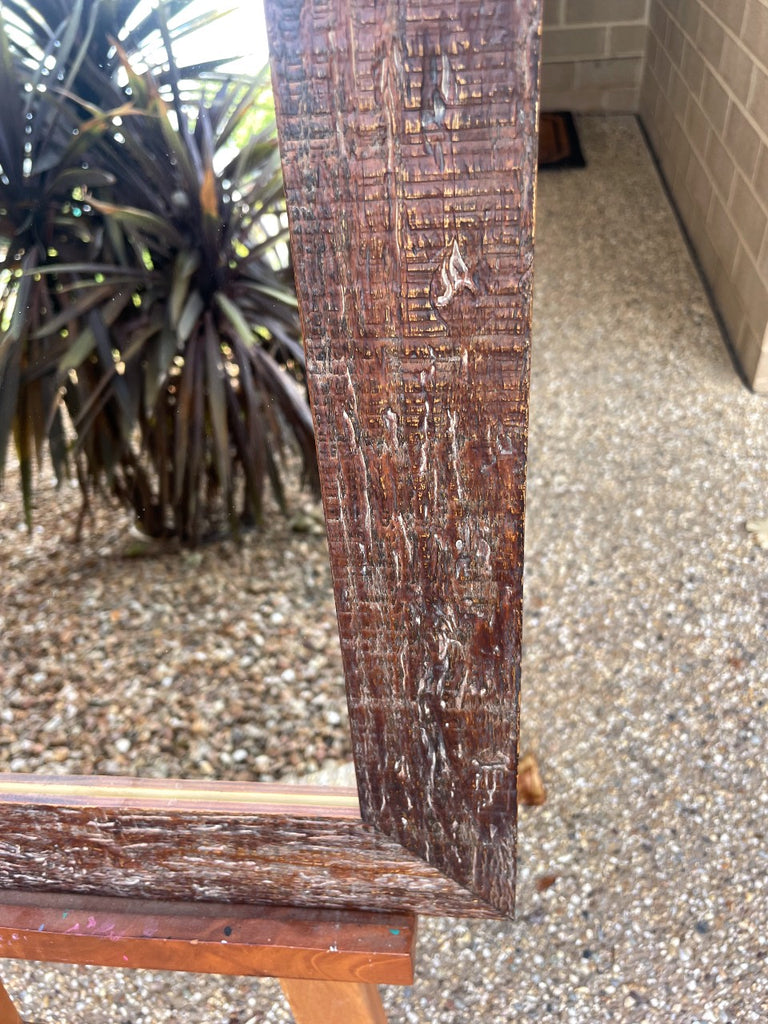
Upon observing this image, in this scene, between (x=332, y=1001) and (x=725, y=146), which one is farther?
(x=725, y=146)

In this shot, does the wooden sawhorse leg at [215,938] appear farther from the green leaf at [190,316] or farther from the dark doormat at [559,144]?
the dark doormat at [559,144]

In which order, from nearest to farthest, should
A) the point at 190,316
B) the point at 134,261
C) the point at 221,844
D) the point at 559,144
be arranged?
the point at 221,844 < the point at 190,316 < the point at 134,261 < the point at 559,144

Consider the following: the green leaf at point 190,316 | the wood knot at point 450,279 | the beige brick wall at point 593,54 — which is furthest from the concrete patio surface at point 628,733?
the beige brick wall at point 593,54

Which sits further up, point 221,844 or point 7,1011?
point 221,844

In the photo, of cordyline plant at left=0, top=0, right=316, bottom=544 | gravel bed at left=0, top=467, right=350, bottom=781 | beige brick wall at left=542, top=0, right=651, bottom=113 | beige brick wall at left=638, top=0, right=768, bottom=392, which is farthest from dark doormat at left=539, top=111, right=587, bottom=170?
gravel bed at left=0, top=467, right=350, bottom=781

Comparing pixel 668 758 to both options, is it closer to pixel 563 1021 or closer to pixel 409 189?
pixel 563 1021

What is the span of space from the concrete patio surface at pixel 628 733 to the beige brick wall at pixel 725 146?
0.65 ft

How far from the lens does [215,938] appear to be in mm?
865

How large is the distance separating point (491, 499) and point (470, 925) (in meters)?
1.03

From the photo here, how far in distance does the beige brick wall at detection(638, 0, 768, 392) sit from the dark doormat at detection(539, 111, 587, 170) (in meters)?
0.43

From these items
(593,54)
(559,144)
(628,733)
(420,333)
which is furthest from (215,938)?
(593,54)

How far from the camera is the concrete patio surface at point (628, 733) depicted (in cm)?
126

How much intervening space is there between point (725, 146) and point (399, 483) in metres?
2.59

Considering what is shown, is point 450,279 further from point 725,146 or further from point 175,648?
point 725,146
